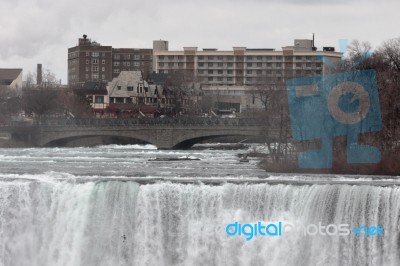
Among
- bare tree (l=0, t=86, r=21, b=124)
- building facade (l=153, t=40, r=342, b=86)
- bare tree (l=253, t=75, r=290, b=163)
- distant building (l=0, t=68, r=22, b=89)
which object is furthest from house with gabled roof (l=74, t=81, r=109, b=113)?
bare tree (l=253, t=75, r=290, b=163)

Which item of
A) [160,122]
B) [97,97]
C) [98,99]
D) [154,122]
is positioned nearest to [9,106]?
[97,97]

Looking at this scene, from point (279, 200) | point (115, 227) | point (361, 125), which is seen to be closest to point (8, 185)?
point (115, 227)

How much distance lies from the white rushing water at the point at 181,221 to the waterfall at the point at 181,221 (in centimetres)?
4

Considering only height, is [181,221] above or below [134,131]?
below

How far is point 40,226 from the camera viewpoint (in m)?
39.5

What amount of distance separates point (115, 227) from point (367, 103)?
2513 centimetres

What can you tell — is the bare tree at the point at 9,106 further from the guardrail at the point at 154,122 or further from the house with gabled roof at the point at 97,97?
the guardrail at the point at 154,122

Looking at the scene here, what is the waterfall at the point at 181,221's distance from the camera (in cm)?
3531

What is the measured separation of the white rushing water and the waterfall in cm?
4

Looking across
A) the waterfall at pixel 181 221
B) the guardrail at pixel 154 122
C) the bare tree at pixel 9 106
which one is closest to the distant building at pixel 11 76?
the bare tree at pixel 9 106

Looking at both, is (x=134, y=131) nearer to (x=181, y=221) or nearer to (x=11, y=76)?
(x=181, y=221)

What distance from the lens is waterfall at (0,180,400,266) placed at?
35.3 metres

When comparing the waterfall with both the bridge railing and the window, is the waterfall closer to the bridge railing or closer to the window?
the bridge railing

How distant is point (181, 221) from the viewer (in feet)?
125
